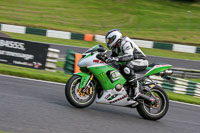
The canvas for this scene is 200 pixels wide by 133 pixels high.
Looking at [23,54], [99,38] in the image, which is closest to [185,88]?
[23,54]

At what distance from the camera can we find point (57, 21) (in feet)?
92.2

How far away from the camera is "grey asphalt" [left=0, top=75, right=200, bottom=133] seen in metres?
5.16

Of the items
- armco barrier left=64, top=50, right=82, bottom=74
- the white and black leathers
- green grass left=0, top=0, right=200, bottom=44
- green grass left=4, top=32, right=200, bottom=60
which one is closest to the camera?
the white and black leathers

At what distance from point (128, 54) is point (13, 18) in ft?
74.3

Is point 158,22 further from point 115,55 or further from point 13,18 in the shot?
point 115,55

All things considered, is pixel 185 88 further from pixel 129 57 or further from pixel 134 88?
pixel 129 57

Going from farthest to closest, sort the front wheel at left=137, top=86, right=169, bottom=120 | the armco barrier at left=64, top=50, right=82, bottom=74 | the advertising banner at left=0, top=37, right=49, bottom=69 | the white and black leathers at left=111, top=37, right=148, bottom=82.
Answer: the armco barrier at left=64, top=50, right=82, bottom=74, the advertising banner at left=0, top=37, right=49, bottom=69, the front wheel at left=137, top=86, right=169, bottom=120, the white and black leathers at left=111, top=37, right=148, bottom=82

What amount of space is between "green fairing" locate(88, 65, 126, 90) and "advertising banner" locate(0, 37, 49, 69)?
5395 millimetres

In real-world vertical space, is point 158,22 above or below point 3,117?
above

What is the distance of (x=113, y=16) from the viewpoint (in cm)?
3188

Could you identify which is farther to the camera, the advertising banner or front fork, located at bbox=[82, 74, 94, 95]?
the advertising banner

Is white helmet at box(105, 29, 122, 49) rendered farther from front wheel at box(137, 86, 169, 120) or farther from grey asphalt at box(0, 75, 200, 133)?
grey asphalt at box(0, 75, 200, 133)

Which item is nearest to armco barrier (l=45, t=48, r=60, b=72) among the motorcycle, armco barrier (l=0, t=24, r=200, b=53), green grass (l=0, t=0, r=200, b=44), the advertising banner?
the advertising banner

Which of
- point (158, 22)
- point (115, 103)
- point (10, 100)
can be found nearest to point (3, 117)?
point (10, 100)
